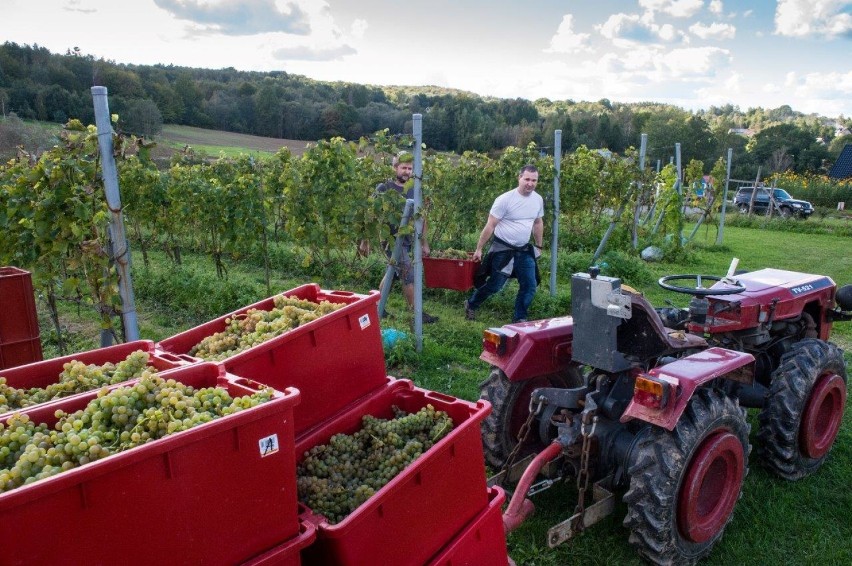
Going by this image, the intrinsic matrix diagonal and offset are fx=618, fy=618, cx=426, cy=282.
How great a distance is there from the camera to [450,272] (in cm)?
713

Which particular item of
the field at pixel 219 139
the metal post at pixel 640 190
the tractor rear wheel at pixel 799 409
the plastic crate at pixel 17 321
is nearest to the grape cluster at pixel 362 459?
the tractor rear wheel at pixel 799 409

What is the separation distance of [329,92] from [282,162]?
46.4ft

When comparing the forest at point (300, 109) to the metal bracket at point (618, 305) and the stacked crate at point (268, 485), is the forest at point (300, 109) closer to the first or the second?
the stacked crate at point (268, 485)

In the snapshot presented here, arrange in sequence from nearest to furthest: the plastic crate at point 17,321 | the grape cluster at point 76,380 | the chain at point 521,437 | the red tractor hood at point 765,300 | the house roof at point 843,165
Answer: the grape cluster at point 76,380 < the chain at point 521,437 < the red tractor hood at point 765,300 < the plastic crate at point 17,321 < the house roof at point 843,165

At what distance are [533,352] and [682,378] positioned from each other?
0.91 m

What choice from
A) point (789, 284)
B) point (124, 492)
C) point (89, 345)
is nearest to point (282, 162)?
point (89, 345)

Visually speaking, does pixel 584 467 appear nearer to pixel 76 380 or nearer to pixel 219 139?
pixel 76 380

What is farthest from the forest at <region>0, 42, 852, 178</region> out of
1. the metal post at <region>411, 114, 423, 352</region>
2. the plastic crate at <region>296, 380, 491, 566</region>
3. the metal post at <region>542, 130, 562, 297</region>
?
the plastic crate at <region>296, 380, 491, 566</region>

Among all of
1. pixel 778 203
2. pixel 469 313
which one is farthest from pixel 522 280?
pixel 778 203

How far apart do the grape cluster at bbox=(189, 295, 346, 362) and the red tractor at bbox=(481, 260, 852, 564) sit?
1.14m

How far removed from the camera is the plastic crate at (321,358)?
110 inches

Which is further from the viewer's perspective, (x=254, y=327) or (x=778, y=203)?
(x=778, y=203)

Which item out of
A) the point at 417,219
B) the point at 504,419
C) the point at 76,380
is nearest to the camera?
the point at 76,380

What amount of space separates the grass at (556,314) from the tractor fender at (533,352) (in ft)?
2.39
